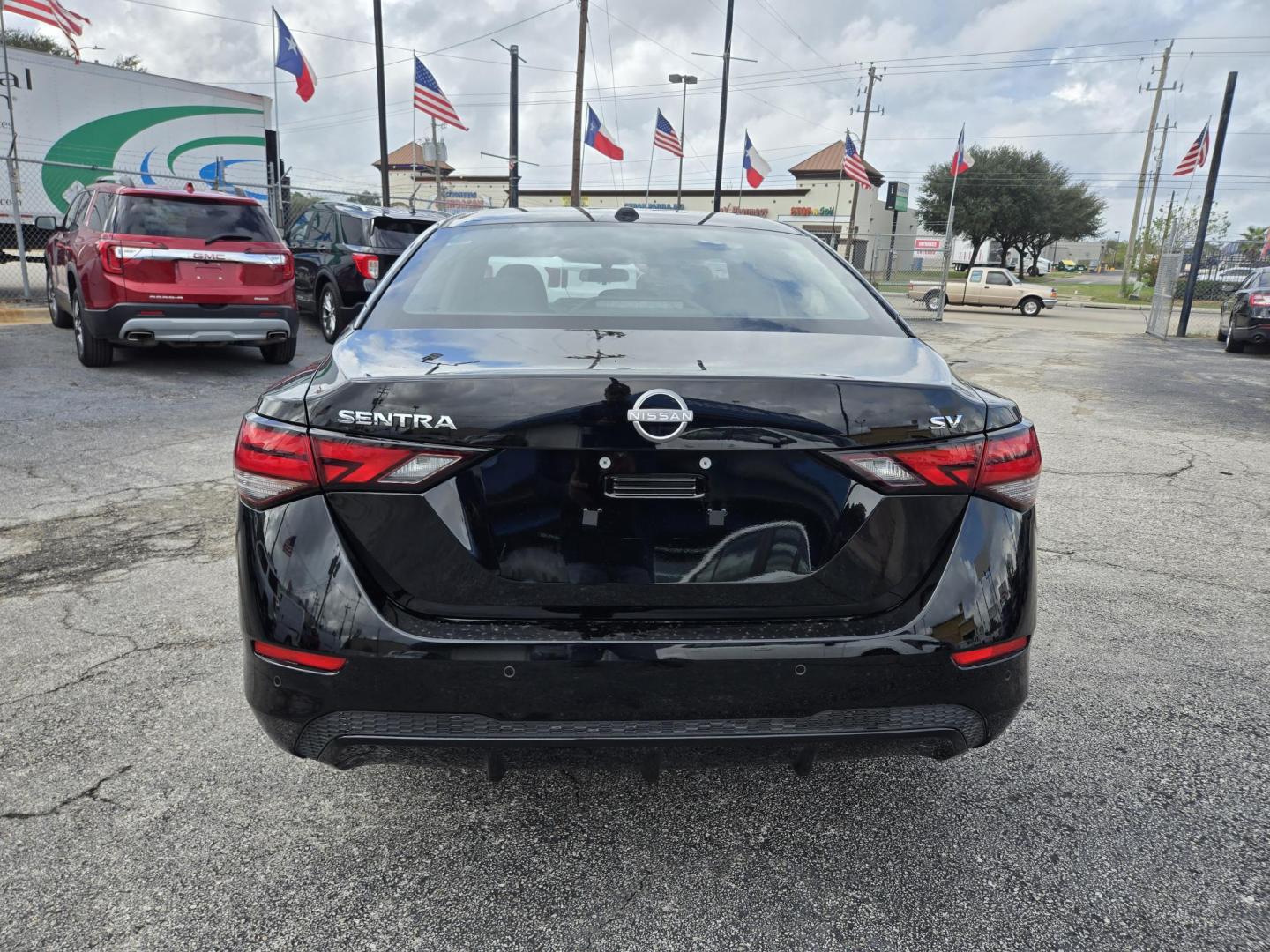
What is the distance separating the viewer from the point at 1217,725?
9.98 feet

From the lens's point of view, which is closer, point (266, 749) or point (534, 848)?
point (534, 848)

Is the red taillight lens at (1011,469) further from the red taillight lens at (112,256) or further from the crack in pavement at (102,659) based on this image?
the red taillight lens at (112,256)

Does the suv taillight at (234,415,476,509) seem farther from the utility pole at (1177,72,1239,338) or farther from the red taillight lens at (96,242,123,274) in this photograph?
the utility pole at (1177,72,1239,338)

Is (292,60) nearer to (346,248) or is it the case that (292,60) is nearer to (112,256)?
(346,248)

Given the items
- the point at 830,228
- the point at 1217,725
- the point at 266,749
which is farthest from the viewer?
the point at 830,228

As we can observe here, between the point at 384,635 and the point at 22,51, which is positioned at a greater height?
the point at 22,51

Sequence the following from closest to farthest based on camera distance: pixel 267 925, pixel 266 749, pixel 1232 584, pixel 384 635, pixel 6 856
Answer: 1. pixel 384 635
2. pixel 267 925
3. pixel 6 856
4. pixel 266 749
5. pixel 1232 584

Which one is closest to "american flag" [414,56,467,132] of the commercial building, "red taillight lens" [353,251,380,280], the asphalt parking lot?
"red taillight lens" [353,251,380,280]

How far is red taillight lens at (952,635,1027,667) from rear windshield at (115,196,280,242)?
903 cm

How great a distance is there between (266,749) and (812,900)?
1676mm

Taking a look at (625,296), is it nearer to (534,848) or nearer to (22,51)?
(534,848)

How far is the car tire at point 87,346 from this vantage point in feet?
30.1

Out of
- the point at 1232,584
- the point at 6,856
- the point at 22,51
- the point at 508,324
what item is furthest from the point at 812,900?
the point at 22,51

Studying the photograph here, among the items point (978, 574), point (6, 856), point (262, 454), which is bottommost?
point (6, 856)
